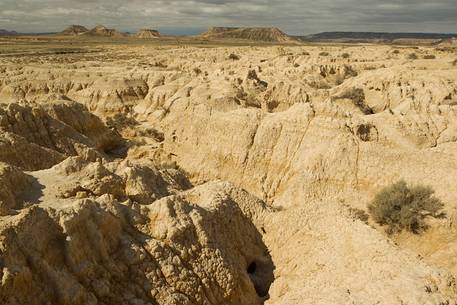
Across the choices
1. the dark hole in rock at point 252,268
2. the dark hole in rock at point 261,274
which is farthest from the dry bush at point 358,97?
the dark hole in rock at point 252,268

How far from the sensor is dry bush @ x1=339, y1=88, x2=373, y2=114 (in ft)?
88.7

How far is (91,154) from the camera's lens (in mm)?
16828

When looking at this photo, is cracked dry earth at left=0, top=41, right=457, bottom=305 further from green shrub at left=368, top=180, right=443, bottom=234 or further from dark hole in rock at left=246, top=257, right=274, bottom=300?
green shrub at left=368, top=180, right=443, bottom=234

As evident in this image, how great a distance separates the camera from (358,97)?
94.1 feet

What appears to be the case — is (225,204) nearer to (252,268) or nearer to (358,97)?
(252,268)

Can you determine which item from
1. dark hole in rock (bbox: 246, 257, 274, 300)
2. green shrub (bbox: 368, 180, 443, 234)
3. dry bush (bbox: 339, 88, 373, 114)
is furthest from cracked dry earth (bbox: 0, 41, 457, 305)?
dry bush (bbox: 339, 88, 373, 114)

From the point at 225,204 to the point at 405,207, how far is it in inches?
234

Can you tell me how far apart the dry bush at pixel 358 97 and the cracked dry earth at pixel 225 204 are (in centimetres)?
134

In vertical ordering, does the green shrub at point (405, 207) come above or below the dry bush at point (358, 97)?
below

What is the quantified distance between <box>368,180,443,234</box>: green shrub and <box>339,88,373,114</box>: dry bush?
1278 centimetres

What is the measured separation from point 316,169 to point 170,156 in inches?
323

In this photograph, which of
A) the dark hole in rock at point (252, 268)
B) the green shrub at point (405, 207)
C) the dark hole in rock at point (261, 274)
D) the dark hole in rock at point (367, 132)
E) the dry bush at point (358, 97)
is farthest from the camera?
the dry bush at point (358, 97)

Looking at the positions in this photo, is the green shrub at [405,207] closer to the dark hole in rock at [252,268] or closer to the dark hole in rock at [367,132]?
the dark hole in rock at [367,132]

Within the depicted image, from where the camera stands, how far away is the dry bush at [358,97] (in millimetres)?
27031
